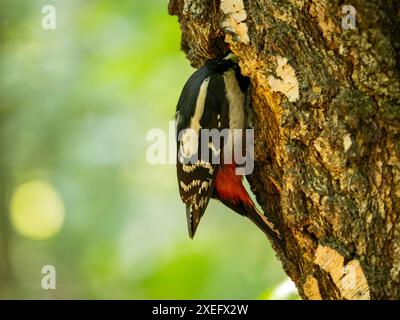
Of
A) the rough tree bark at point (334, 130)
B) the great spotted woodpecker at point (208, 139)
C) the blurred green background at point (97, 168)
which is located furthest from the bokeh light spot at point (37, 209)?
the rough tree bark at point (334, 130)

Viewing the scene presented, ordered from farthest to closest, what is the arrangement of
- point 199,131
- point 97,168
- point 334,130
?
1. point 97,168
2. point 199,131
3. point 334,130

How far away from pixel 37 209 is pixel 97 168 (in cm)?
70

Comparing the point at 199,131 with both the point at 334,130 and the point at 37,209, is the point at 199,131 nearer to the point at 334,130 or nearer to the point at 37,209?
the point at 334,130

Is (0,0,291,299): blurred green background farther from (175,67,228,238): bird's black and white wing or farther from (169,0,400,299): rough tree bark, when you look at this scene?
(169,0,400,299): rough tree bark

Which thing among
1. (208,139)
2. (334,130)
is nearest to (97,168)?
(208,139)

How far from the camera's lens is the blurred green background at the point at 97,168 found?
6105 mm

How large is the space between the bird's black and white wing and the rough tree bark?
576mm

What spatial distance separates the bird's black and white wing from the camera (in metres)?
3.49

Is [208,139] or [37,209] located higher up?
[37,209]

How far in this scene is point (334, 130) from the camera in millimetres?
2674

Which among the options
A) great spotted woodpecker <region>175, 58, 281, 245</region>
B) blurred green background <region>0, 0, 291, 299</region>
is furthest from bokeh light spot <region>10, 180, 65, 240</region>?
great spotted woodpecker <region>175, 58, 281, 245</region>

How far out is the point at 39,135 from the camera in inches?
266

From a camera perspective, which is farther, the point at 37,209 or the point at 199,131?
the point at 37,209
